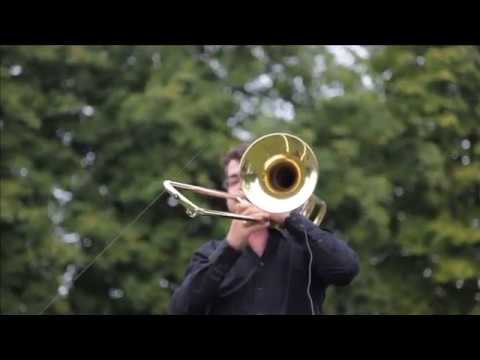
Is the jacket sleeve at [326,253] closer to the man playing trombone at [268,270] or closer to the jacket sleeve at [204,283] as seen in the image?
the man playing trombone at [268,270]

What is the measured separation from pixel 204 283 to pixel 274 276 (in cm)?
→ 30

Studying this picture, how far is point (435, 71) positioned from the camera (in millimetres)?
10250

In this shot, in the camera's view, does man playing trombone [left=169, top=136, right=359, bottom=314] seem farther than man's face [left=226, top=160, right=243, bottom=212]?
No

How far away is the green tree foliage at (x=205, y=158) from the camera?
982 centimetres

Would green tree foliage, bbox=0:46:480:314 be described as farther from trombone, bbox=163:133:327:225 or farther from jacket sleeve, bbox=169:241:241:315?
jacket sleeve, bbox=169:241:241:315

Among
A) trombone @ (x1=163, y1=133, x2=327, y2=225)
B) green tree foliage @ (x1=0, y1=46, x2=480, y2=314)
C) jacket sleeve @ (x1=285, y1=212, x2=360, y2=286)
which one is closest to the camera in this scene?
jacket sleeve @ (x1=285, y1=212, x2=360, y2=286)

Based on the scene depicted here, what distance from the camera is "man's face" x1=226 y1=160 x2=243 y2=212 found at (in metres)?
4.66

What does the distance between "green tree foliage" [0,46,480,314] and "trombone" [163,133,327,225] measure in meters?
4.70

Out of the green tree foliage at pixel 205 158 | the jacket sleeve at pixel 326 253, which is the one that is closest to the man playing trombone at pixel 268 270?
the jacket sleeve at pixel 326 253

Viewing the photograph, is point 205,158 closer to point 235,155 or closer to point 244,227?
point 235,155

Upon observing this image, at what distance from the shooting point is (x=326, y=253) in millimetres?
4406


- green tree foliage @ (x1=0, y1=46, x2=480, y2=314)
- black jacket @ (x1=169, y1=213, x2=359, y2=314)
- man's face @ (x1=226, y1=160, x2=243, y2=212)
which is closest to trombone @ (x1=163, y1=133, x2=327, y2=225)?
man's face @ (x1=226, y1=160, x2=243, y2=212)

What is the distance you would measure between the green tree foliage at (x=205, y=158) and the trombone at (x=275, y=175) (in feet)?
15.4

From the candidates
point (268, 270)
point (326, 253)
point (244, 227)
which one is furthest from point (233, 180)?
point (326, 253)
